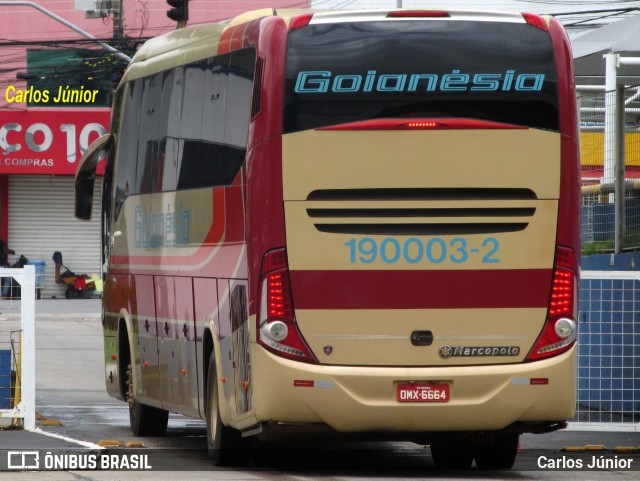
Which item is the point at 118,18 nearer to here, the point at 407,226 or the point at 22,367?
the point at 22,367

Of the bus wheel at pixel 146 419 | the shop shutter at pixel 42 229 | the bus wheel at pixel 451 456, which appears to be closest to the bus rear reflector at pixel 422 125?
the bus wheel at pixel 451 456

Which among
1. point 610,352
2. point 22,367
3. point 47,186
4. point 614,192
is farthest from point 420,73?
point 47,186

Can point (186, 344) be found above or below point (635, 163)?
below

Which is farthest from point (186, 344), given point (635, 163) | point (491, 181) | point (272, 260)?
point (635, 163)

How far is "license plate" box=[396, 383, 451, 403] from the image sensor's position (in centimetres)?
1071

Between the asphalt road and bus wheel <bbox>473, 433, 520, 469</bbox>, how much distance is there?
0.20 meters

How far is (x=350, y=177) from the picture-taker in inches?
424

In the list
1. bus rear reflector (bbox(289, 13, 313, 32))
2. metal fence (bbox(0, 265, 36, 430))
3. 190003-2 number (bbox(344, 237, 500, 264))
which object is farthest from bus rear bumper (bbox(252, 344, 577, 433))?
metal fence (bbox(0, 265, 36, 430))

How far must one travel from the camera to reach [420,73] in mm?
10906

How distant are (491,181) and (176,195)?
340 centimetres

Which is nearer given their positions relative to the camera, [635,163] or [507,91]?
[507,91]

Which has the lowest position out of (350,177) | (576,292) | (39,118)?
(39,118)

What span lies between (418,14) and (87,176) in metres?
6.52

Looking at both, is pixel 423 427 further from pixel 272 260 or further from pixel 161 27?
pixel 161 27
